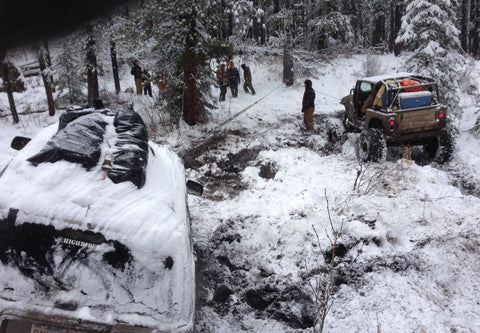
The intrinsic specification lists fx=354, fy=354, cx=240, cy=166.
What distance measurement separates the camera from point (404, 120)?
26.7ft

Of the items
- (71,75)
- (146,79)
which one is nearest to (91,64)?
(71,75)

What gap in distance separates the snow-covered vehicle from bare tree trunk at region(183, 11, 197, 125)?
25.9ft

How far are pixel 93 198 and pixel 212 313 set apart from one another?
2060 millimetres

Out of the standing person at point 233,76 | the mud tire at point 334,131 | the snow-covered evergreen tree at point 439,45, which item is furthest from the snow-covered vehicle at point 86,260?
the standing person at point 233,76

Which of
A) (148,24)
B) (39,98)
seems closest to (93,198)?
(148,24)

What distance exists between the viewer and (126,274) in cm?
258

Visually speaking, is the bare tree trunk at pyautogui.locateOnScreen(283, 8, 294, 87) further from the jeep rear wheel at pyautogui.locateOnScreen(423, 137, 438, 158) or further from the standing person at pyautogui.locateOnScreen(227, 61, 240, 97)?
the jeep rear wheel at pyautogui.locateOnScreen(423, 137, 438, 158)

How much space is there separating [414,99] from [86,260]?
8060 mm

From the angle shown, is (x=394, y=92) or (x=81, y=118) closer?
(x=81, y=118)

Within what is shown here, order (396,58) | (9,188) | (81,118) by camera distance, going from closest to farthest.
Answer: (9,188), (81,118), (396,58)

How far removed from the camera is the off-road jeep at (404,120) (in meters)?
8.14

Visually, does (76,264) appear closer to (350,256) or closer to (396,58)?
(350,256)

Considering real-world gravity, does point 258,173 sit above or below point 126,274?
below

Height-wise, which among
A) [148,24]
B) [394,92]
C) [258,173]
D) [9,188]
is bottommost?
[258,173]
